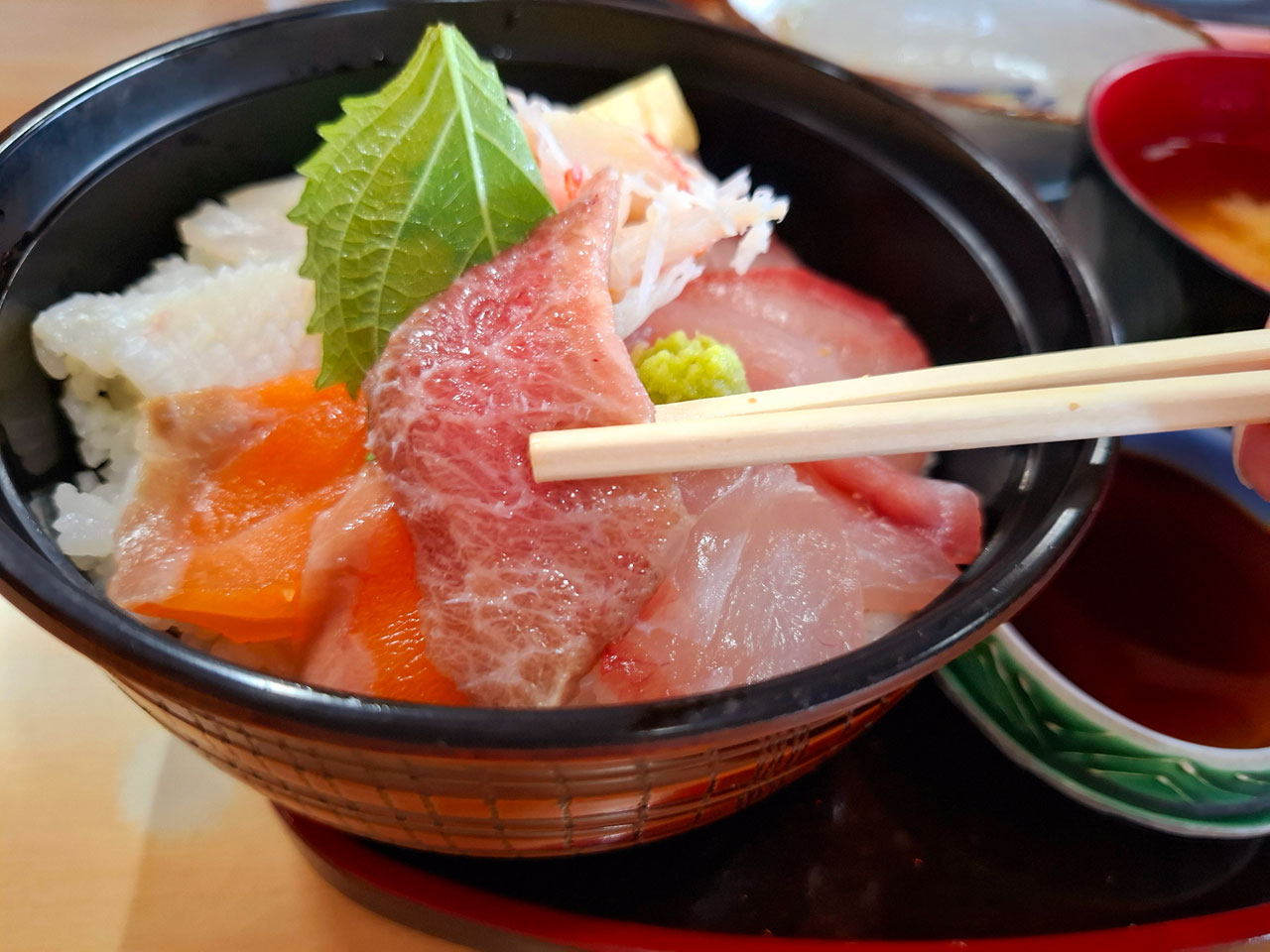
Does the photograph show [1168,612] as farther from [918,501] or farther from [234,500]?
[234,500]

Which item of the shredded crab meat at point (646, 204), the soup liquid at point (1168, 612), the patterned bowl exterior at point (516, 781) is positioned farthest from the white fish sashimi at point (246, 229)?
the soup liquid at point (1168, 612)

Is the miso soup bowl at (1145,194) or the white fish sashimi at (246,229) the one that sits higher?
the white fish sashimi at (246,229)

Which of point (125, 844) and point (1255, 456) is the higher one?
point (1255, 456)

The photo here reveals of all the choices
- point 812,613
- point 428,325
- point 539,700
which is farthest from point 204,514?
point 812,613

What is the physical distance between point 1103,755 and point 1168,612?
393 millimetres

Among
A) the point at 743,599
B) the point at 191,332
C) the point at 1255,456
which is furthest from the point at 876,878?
the point at 191,332

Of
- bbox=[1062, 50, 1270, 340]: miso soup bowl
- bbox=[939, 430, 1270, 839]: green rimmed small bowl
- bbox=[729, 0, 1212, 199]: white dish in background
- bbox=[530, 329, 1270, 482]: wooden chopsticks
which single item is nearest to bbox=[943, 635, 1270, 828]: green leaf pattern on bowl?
bbox=[939, 430, 1270, 839]: green rimmed small bowl

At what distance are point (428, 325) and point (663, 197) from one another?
434 mm

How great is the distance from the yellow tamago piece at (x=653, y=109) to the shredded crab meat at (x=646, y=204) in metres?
0.09

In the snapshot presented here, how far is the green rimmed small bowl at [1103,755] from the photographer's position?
1141 mm

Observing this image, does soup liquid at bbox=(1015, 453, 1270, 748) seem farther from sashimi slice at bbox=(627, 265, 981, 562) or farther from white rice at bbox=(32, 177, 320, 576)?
white rice at bbox=(32, 177, 320, 576)

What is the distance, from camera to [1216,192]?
1948 millimetres

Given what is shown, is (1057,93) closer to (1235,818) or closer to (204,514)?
(1235,818)

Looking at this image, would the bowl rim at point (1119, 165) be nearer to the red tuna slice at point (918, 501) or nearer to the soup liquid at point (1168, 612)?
the soup liquid at point (1168, 612)
